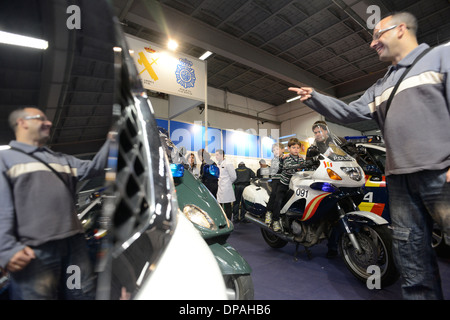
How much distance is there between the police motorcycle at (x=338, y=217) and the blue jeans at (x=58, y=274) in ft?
7.32

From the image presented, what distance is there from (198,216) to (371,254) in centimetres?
169

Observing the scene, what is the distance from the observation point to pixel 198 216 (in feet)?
4.95

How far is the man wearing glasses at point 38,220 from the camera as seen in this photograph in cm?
39

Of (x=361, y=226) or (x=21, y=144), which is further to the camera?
(x=361, y=226)

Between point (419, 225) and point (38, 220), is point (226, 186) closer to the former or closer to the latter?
point (419, 225)

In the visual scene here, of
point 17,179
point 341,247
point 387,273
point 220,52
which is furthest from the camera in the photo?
point 220,52

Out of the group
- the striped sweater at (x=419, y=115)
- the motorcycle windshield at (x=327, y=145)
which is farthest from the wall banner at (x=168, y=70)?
the striped sweater at (x=419, y=115)

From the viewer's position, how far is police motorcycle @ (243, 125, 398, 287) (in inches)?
84.5

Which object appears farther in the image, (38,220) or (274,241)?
(274,241)

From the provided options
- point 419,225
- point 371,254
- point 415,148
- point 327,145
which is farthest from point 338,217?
point 415,148
